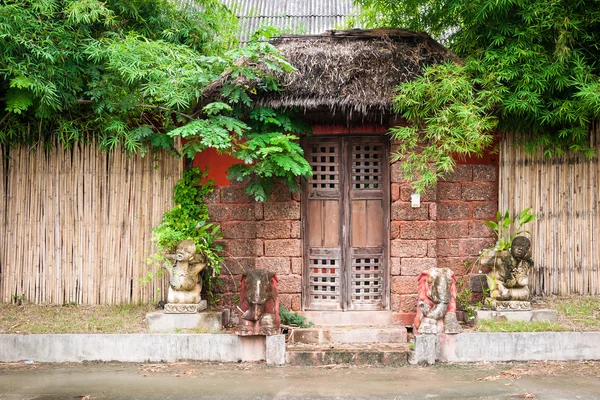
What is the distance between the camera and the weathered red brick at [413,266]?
7777 mm

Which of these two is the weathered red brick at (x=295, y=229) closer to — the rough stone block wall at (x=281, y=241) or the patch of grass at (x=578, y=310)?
the rough stone block wall at (x=281, y=241)

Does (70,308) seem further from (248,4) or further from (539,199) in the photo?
(248,4)

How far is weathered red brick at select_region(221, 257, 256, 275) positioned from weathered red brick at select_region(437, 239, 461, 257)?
2.60m

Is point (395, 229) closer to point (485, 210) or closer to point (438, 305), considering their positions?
point (438, 305)

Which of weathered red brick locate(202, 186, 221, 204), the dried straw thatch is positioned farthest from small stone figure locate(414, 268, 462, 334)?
weathered red brick locate(202, 186, 221, 204)

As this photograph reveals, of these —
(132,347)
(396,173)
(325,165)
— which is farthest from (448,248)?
(132,347)

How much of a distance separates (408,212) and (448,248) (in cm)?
86

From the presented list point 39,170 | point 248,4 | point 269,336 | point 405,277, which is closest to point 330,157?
point 405,277

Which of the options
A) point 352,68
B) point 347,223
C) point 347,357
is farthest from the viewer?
point 347,223

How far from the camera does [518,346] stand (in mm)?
7062

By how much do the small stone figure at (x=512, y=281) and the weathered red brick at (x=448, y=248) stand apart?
2.31 ft

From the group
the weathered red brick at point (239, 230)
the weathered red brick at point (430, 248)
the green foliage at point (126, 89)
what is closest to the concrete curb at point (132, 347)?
the weathered red brick at point (239, 230)

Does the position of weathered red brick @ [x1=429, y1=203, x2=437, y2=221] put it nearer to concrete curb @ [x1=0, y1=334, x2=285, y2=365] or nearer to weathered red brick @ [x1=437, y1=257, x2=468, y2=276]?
weathered red brick @ [x1=437, y1=257, x2=468, y2=276]

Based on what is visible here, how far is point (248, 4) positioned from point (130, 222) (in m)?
11.4
